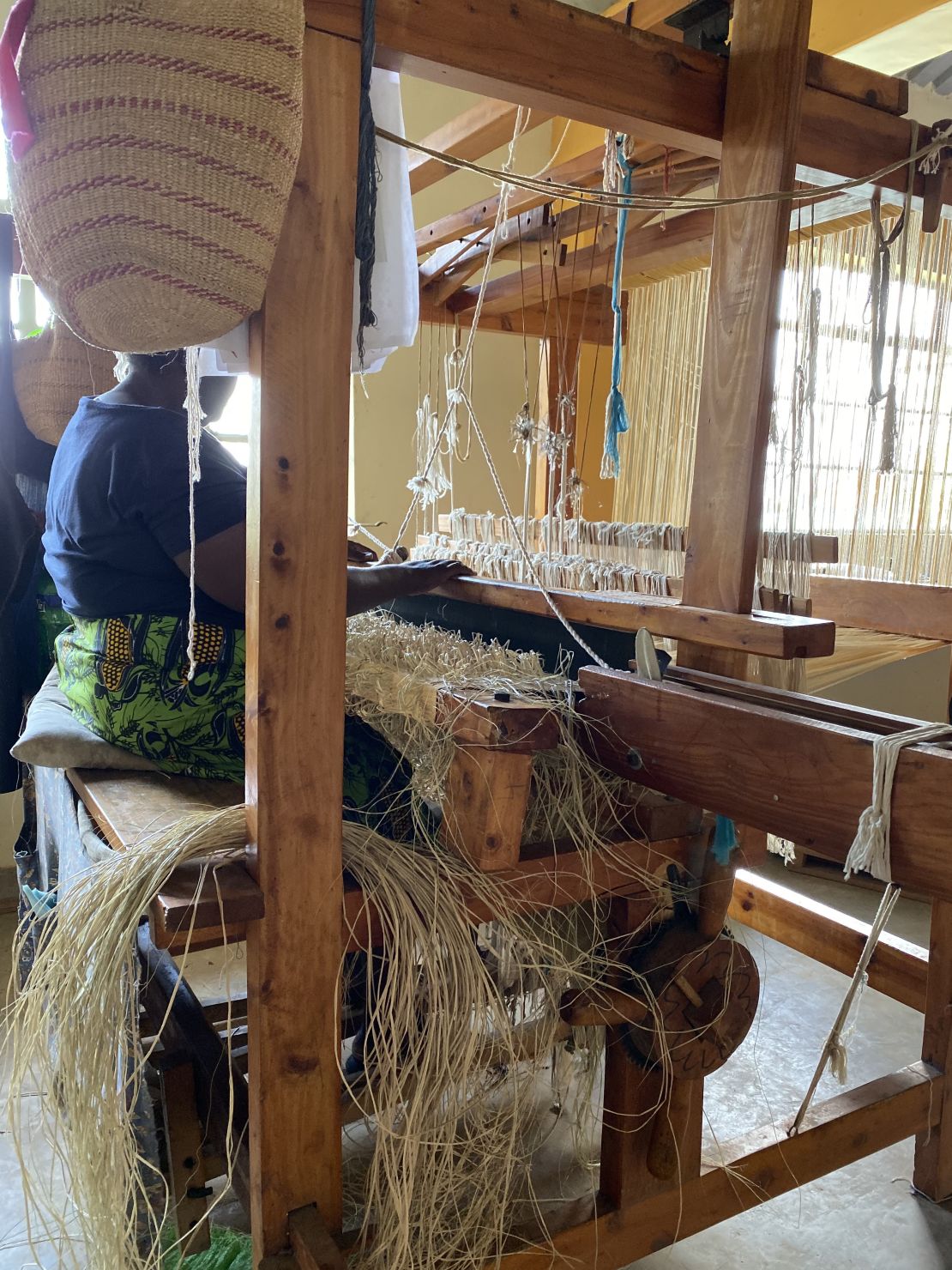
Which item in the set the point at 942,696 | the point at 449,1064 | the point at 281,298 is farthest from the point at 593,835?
the point at 942,696

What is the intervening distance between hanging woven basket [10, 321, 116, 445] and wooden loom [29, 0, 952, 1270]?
1.44 metres

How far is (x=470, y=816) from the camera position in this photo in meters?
1.34

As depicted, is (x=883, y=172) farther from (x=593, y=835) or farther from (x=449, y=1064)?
(x=449, y=1064)

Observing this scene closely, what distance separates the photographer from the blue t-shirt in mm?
1570

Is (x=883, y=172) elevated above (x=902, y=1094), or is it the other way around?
(x=883, y=172)

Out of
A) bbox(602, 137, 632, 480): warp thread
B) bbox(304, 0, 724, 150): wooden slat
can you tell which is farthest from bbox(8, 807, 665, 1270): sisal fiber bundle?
bbox(304, 0, 724, 150): wooden slat

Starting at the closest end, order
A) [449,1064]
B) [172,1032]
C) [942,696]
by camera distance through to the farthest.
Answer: [449,1064] < [172,1032] < [942,696]

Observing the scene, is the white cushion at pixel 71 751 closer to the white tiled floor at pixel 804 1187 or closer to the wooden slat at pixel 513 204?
the white tiled floor at pixel 804 1187

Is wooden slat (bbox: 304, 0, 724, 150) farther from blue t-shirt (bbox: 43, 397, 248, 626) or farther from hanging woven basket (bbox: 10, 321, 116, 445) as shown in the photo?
hanging woven basket (bbox: 10, 321, 116, 445)

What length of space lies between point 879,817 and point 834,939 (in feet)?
4.21

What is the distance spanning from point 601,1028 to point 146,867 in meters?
1.05

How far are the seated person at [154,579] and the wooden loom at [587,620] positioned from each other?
122 mm

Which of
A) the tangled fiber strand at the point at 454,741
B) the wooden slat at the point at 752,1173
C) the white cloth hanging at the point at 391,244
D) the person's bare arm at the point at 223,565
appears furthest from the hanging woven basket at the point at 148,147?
the wooden slat at the point at 752,1173

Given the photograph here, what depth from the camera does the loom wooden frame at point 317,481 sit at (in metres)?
1.12
